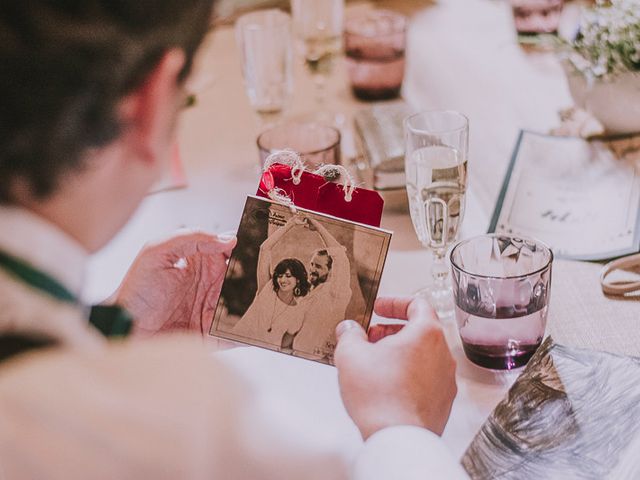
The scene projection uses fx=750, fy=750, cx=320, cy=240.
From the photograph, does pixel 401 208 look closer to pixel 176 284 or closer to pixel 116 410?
pixel 176 284

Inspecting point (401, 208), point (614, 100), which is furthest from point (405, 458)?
point (614, 100)

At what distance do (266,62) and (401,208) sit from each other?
409 millimetres

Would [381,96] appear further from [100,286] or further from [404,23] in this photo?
[100,286]

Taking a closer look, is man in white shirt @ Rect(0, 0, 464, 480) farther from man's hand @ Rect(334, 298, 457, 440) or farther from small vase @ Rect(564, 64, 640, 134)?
small vase @ Rect(564, 64, 640, 134)

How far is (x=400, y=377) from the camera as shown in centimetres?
66

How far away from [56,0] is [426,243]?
0.61 metres

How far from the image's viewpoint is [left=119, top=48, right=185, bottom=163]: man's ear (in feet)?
1.66

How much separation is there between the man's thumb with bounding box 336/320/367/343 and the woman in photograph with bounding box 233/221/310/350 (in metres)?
0.04

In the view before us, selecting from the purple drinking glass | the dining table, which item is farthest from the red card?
the purple drinking glass

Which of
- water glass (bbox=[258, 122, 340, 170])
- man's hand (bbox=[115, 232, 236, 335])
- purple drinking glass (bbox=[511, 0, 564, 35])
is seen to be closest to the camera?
man's hand (bbox=[115, 232, 236, 335])

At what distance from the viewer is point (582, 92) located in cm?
127

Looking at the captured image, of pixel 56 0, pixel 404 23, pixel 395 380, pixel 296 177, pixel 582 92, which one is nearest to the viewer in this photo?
pixel 56 0

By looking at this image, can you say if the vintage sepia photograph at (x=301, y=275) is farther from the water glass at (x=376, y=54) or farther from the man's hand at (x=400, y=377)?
the water glass at (x=376, y=54)

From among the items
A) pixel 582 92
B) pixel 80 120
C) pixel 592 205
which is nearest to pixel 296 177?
pixel 80 120
